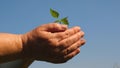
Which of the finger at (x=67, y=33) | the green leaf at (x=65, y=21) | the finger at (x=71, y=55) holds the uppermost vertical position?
the green leaf at (x=65, y=21)

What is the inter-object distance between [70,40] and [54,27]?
216 millimetres

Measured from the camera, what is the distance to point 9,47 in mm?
3730

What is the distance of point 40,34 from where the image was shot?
3.70 meters

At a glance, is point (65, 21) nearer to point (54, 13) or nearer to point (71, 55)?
point (54, 13)

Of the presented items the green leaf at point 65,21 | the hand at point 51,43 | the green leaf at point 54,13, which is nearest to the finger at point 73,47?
the hand at point 51,43

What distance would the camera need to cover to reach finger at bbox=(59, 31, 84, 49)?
374 centimetres

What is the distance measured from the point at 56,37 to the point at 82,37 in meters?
0.35

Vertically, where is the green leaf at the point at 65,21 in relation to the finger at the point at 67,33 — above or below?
above

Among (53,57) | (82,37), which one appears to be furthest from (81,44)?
(53,57)

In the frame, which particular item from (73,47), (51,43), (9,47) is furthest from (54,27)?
(9,47)

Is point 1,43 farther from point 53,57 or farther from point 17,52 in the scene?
point 53,57

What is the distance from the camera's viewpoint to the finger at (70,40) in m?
3.74

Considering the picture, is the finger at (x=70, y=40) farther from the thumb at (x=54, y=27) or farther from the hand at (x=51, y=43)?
the thumb at (x=54, y=27)

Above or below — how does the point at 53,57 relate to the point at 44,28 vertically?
below
